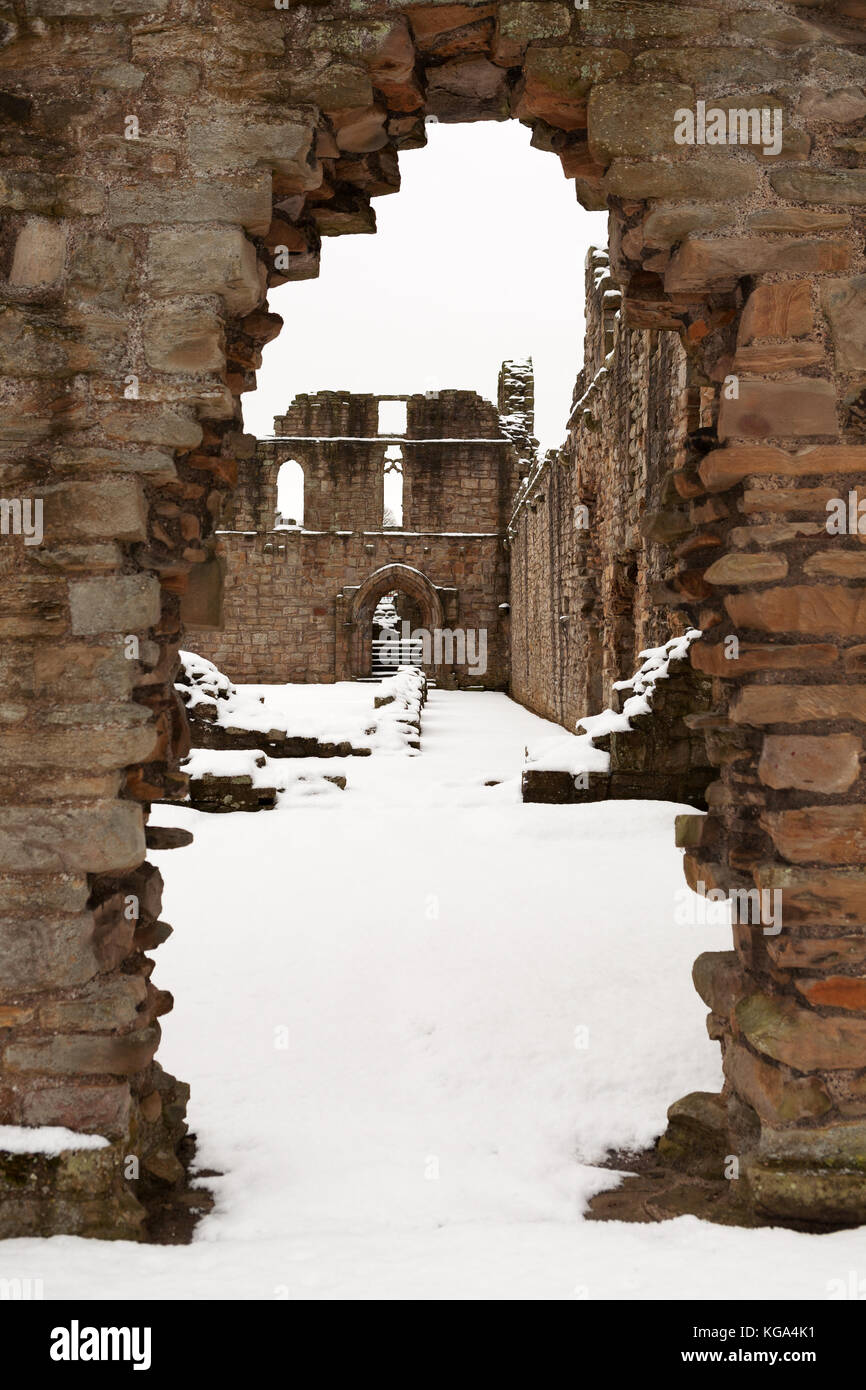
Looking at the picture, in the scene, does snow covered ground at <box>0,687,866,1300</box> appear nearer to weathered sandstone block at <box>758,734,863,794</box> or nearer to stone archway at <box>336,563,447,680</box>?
weathered sandstone block at <box>758,734,863,794</box>

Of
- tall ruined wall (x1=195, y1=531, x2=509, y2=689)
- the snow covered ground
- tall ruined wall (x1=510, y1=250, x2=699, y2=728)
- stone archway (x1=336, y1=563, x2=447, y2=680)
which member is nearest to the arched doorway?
stone archway (x1=336, y1=563, x2=447, y2=680)

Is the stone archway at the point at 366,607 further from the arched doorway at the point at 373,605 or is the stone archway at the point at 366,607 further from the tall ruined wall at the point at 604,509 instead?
the tall ruined wall at the point at 604,509

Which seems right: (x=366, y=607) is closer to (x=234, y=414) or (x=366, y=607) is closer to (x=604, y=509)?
(x=604, y=509)

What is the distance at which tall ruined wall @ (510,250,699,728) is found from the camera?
903 cm

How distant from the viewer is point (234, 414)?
3.02 m

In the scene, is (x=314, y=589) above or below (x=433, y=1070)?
above

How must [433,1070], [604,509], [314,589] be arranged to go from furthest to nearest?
1. [314,589]
2. [604,509]
3. [433,1070]

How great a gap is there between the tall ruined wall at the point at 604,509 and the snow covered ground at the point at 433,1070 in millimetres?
2434

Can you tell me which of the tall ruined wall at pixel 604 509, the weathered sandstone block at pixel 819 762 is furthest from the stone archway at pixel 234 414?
the tall ruined wall at pixel 604 509

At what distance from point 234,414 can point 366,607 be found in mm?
21788

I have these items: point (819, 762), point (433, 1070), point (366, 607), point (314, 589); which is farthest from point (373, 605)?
point (819, 762)

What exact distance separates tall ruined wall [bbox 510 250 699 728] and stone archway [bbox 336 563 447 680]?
6455 mm

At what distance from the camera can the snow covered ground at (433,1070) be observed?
2.37 m

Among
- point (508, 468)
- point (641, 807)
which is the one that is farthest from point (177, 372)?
point (508, 468)
